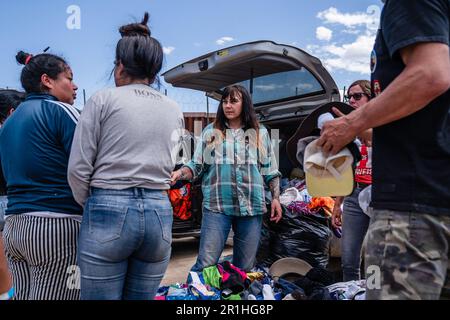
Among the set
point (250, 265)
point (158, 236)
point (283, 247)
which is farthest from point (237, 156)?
point (158, 236)

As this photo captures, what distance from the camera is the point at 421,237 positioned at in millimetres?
1202

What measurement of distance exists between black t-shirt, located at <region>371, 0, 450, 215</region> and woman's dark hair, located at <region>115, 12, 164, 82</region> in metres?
1.01

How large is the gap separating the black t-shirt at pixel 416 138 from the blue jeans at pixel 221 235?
5.37 feet

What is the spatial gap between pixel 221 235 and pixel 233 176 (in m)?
0.44

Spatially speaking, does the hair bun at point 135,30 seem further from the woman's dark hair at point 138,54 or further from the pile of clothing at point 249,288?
the pile of clothing at point 249,288

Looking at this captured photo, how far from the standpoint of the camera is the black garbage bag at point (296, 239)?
3.41 metres

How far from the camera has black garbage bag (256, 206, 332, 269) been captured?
Result: 3.41 m

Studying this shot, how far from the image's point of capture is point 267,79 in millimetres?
4789

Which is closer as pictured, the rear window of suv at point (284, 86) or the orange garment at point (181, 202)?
the rear window of suv at point (284, 86)

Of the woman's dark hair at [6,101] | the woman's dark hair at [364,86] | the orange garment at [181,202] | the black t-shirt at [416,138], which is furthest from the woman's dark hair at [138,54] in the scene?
the orange garment at [181,202]

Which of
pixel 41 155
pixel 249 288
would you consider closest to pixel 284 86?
pixel 249 288

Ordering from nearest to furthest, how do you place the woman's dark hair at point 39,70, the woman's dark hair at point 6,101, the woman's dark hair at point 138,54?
the woman's dark hair at point 138,54 < the woman's dark hair at point 39,70 < the woman's dark hair at point 6,101

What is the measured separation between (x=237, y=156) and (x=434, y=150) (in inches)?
69.7

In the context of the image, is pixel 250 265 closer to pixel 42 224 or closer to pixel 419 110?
pixel 42 224
